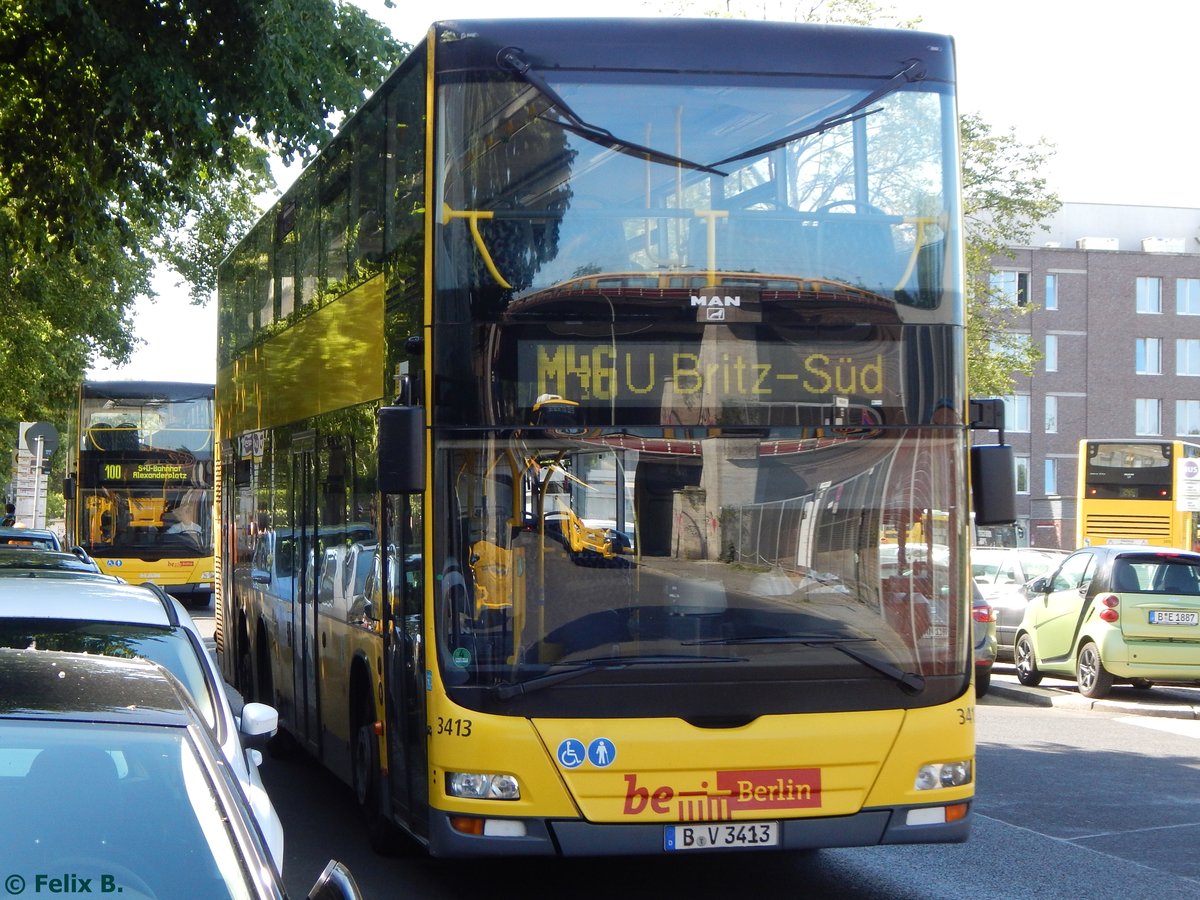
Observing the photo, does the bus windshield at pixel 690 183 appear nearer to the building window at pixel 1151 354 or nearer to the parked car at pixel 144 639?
the parked car at pixel 144 639

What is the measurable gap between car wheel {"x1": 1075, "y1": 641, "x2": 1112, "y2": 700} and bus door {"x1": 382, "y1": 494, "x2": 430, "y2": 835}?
40.0 feet

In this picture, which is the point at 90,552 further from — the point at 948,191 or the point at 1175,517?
the point at 948,191

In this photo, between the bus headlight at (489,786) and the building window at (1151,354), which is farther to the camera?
the building window at (1151,354)

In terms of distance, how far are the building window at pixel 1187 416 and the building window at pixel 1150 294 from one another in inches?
172

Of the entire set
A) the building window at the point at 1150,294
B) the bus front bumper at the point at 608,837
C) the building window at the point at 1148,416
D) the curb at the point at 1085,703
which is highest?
the building window at the point at 1150,294

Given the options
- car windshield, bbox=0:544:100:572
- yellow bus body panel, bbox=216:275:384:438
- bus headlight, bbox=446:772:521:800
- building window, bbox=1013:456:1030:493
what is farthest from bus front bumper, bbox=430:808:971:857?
building window, bbox=1013:456:1030:493

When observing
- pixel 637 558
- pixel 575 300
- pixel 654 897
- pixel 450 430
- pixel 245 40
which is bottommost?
pixel 654 897

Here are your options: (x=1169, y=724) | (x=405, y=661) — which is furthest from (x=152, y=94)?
(x=1169, y=724)

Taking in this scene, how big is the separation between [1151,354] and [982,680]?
58711 millimetres

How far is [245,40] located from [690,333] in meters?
8.16

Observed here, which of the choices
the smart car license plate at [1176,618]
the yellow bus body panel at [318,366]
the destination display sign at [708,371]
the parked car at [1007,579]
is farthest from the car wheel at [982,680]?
the destination display sign at [708,371]

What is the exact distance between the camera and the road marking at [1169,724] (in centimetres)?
1588

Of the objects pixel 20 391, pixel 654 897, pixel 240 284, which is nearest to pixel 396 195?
pixel 654 897

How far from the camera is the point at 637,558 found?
7.11m
